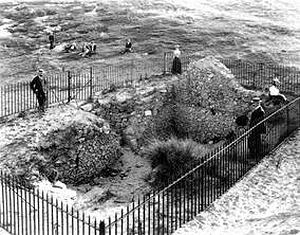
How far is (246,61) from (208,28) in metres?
8.19

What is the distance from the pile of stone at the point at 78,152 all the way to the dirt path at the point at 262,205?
4.66 meters

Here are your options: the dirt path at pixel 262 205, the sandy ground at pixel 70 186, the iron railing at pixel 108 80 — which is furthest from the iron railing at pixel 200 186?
the iron railing at pixel 108 80

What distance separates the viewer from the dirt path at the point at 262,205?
9.35 meters

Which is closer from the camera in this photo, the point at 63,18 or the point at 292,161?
the point at 292,161

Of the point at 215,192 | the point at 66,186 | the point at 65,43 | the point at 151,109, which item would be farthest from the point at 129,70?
the point at 215,192

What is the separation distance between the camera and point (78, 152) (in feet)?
45.8

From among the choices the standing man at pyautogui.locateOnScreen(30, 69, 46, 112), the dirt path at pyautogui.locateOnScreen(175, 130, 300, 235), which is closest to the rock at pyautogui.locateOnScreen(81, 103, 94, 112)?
the standing man at pyautogui.locateOnScreen(30, 69, 46, 112)

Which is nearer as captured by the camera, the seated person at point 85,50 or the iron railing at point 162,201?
the iron railing at point 162,201

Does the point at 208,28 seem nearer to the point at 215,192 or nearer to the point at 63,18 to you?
the point at 63,18

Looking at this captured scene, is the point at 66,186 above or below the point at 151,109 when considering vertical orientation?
below

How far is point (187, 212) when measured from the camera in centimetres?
994

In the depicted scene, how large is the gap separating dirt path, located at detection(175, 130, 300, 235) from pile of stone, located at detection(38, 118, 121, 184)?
15.3ft

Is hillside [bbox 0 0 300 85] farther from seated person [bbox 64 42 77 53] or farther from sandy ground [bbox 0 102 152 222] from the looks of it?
sandy ground [bbox 0 102 152 222]

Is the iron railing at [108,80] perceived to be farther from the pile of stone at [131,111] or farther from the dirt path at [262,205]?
the dirt path at [262,205]
